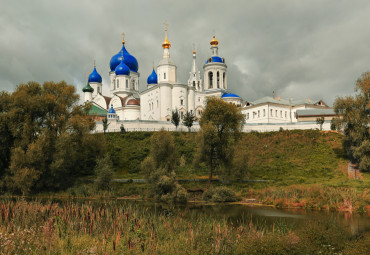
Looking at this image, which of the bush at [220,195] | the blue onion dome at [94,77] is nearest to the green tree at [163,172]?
the bush at [220,195]

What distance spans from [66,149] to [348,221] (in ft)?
69.4

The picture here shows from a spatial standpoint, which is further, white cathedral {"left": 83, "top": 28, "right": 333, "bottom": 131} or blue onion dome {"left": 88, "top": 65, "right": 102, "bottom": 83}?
blue onion dome {"left": 88, "top": 65, "right": 102, "bottom": 83}

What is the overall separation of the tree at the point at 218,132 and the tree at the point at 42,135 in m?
10.7

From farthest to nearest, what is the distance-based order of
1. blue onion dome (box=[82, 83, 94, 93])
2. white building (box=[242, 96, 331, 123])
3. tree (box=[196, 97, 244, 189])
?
1. blue onion dome (box=[82, 83, 94, 93])
2. white building (box=[242, 96, 331, 123])
3. tree (box=[196, 97, 244, 189])

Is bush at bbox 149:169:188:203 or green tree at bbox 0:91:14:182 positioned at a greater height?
green tree at bbox 0:91:14:182

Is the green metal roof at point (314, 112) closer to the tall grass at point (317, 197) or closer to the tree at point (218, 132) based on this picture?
the tree at point (218, 132)

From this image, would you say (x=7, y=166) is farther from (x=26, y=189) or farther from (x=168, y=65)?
(x=168, y=65)

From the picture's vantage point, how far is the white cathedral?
52.4 m

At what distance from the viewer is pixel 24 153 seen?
2677cm

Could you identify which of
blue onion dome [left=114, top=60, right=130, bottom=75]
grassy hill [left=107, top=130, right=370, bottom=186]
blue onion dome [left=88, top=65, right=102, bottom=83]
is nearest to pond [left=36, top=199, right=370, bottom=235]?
grassy hill [left=107, top=130, right=370, bottom=186]

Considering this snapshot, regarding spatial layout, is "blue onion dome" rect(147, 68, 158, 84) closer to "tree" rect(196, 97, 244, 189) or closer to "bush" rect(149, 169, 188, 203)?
"tree" rect(196, 97, 244, 189)

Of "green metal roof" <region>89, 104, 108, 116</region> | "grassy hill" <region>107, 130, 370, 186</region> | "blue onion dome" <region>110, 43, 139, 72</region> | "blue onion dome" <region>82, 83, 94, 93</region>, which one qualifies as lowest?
"grassy hill" <region>107, 130, 370, 186</region>

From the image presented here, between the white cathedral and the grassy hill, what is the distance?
856 cm

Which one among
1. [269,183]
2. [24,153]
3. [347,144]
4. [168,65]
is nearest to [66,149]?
[24,153]
